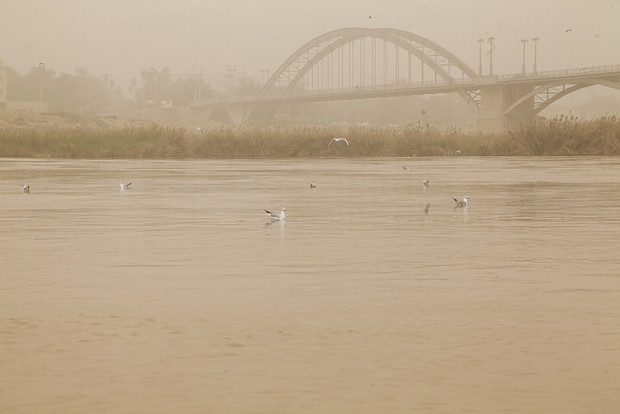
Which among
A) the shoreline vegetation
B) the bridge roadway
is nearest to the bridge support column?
the bridge roadway

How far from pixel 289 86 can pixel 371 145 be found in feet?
287

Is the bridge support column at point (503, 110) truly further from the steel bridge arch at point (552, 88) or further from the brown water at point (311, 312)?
the brown water at point (311, 312)

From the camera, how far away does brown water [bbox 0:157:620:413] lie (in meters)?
5.35

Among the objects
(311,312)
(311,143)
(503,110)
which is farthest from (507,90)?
(311,312)

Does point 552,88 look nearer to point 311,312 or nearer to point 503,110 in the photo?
point 503,110

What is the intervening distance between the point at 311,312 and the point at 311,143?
42.5 metres

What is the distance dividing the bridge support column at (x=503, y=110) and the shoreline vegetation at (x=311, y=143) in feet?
143

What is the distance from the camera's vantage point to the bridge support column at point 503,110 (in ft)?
310

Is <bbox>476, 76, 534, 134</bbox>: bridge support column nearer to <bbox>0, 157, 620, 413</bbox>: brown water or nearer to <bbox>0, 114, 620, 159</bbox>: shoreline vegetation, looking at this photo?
<bbox>0, 114, 620, 159</bbox>: shoreline vegetation

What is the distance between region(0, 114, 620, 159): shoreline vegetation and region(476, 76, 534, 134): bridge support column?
43486mm

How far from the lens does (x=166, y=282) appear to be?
9117 millimetres

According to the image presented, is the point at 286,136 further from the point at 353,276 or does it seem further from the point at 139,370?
the point at 139,370

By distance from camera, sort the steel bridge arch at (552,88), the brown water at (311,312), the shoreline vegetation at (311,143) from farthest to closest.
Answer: the steel bridge arch at (552,88), the shoreline vegetation at (311,143), the brown water at (311,312)

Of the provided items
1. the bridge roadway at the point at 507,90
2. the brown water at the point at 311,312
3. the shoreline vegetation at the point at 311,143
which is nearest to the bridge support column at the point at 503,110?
the bridge roadway at the point at 507,90
